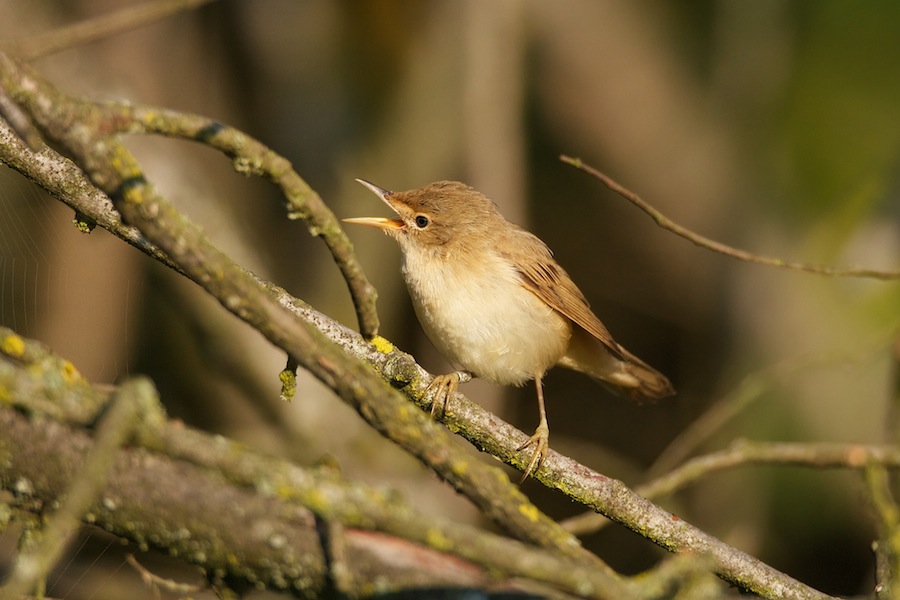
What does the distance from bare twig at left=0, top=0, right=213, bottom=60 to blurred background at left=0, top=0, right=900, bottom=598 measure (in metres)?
3.01

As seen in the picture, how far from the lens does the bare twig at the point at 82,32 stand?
1489 millimetres

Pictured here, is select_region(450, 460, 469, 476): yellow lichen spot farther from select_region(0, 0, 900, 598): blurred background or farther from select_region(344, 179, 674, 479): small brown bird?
select_region(0, 0, 900, 598): blurred background

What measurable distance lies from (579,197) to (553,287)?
3560 millimetres

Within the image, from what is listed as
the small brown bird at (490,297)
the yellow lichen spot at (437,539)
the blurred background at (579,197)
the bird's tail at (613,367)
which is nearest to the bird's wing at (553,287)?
the small brown bird at (490,297)

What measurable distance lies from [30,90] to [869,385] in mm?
5362

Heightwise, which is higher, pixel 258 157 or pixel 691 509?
pixel 691 509

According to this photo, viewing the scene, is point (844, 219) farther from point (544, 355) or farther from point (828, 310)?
point (544, 355)

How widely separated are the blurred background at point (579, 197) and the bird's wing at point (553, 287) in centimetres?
110

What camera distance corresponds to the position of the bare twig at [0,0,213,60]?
1489mm

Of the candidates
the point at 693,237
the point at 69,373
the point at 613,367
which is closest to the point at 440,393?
the point at 693,237

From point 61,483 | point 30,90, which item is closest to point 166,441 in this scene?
point 61,483

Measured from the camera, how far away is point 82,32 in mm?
1560

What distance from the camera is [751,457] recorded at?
110 inches

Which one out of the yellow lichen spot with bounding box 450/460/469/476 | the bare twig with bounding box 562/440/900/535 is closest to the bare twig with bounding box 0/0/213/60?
the yellow lichen spot with bounding box 450/460/469/476
